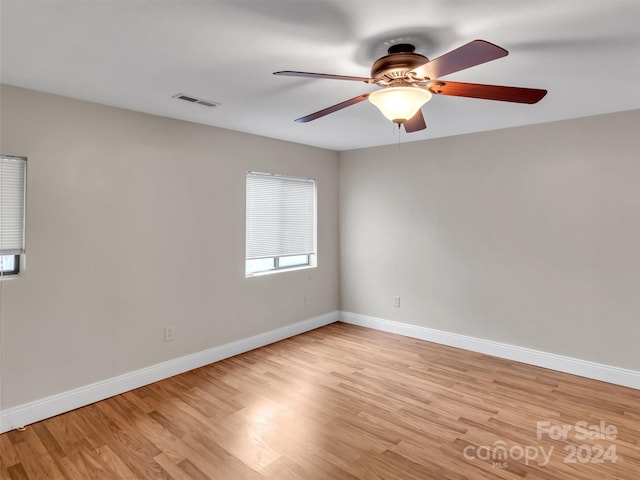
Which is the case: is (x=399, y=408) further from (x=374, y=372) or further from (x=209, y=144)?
(x=209, y=144)

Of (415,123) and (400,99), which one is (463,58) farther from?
(415,123)

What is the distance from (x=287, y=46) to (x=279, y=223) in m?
2.63

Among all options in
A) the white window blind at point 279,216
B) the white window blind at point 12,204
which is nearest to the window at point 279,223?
the white window blind at point 279,216

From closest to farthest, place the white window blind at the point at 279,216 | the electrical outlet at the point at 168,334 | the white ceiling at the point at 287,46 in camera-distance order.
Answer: the white ceiling at the point at 287,46
the electrical outlet at the point at 168,334
the white window blind at the point at 279,216

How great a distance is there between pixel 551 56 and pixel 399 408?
100 inches

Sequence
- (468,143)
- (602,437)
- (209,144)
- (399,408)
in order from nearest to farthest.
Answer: (602,437) → (399,408) → (209,144) → (468,143)

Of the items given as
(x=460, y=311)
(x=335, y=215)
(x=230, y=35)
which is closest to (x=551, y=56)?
(x=230, y=35)

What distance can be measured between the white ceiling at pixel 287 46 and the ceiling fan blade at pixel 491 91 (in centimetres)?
22

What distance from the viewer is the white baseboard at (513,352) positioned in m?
3.20

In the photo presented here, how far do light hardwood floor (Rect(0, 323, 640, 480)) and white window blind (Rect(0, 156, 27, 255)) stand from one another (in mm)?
1289

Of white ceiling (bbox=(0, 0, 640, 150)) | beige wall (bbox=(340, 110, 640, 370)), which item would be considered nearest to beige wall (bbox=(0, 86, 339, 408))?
white ceiling (bbox=(0, 0, 640, 150))

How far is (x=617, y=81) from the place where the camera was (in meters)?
2.43

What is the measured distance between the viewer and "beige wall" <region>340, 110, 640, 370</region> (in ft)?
10.5

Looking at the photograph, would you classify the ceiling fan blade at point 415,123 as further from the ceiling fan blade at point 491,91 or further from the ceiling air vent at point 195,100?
the ceiling air vent at point 195,100
